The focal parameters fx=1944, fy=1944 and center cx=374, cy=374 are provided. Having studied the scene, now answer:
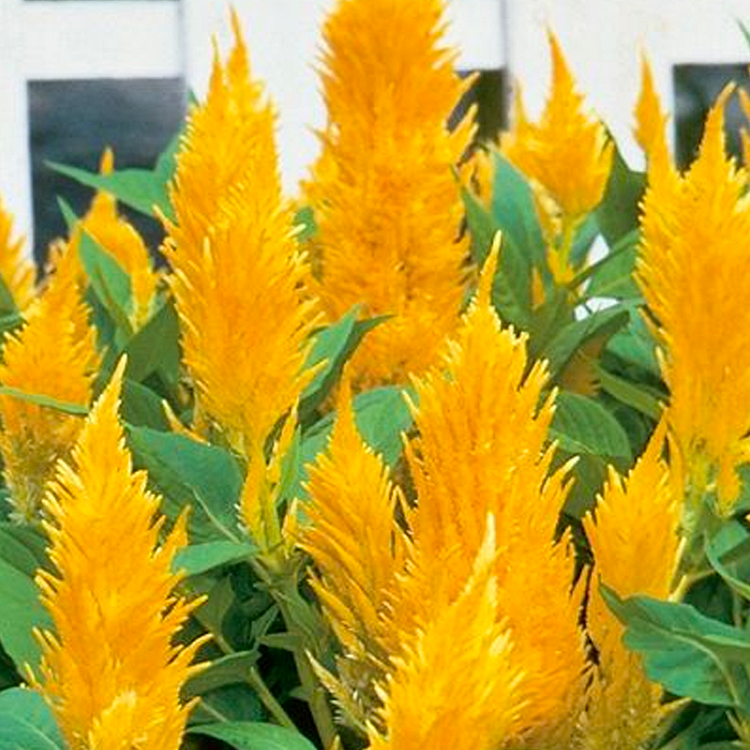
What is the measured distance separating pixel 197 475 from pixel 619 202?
425 millimetres

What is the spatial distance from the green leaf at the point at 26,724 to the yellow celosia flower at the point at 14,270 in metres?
0.44

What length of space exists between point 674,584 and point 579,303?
0.28 metres

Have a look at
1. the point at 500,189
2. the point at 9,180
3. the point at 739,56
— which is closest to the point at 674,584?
the point at 500,189

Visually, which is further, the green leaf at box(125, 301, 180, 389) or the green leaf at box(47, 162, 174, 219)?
the green leaf at box(47, 162, 174, 219)

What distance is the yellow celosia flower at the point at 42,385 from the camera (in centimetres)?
75

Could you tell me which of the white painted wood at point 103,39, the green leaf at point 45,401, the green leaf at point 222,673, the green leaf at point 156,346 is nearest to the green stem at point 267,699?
the green leaf at point 222,673

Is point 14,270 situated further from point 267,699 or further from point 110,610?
point 110,610

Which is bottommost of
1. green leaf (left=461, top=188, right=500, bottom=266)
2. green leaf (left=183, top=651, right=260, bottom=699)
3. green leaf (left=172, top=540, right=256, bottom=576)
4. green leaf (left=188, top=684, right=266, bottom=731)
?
green leaf (left=188, top=684, right=266, bottom=731)

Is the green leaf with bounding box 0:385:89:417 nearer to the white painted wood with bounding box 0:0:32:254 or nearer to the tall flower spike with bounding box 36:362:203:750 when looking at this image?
the tall flower spike with bounding box 36:362:203:750

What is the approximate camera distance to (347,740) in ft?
2.44

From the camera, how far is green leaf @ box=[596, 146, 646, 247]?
1064 millimetres

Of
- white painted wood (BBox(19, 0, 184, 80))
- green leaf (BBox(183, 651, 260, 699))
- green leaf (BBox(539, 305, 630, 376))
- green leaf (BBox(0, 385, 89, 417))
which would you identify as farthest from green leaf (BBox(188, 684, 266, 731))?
white painted wood (BBox(19, 0, 184, 80))

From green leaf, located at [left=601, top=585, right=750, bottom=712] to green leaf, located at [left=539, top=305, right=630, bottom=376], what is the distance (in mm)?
238

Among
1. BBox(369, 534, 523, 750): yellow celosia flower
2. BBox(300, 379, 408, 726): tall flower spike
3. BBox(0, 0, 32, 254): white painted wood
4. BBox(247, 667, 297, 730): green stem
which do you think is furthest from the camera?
BBox(0, 0, 32, 254): white painted wood
